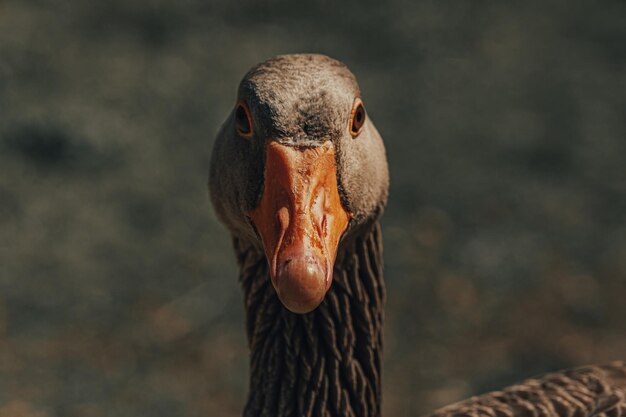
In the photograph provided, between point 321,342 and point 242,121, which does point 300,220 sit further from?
point 321,342

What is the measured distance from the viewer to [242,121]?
2.89m

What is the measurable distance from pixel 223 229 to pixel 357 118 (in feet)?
12.2

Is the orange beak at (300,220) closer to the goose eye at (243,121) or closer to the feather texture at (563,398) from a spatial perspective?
the goose eye at (243,121)

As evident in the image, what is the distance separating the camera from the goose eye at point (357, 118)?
9.44 ft

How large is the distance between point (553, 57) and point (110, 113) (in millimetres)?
3962

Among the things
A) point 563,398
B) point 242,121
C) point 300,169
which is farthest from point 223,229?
point 300,169

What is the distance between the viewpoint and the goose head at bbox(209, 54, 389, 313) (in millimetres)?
2469

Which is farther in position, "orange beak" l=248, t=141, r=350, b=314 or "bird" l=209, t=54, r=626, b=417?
"bird" l=209, t=54, r=626, b=417

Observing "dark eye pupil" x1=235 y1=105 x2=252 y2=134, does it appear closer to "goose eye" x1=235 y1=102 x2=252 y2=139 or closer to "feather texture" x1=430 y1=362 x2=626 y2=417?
"goose eye" x1=235 y1=102 x2=252 y2=139

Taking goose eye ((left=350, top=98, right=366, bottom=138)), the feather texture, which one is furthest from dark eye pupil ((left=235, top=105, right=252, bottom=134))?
the feather texture

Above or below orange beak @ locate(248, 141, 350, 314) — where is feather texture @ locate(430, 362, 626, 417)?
below

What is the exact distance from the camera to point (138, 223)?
6512 mm

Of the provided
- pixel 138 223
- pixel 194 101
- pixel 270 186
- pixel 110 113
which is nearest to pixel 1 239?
pixel 138 223

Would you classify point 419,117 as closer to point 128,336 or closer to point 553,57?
point 553,57
